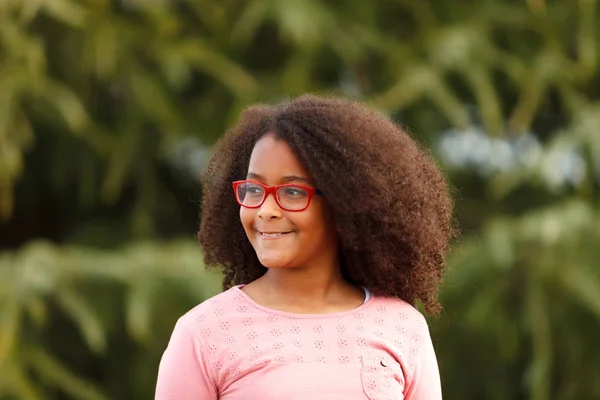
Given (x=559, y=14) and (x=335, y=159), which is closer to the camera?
(x=335, y=159)

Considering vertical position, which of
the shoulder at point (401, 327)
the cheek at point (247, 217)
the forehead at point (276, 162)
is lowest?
the shoulder at point (401, 327)

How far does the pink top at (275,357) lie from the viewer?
4.40 ft

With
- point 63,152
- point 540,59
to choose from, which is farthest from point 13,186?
point 540,59

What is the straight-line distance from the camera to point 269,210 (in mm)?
1376

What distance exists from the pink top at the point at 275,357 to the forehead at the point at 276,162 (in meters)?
0.15

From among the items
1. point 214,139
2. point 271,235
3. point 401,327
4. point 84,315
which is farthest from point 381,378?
point 214,139

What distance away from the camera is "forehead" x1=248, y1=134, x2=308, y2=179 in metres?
1.39

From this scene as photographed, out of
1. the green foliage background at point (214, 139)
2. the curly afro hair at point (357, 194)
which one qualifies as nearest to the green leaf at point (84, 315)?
the green foliage background at point (214, 139)

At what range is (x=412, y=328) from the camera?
1452mm

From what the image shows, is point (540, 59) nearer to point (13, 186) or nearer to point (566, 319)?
point (566, 319)

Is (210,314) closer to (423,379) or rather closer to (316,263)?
(316,263)

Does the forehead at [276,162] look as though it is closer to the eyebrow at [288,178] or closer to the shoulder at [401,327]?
the eyebrow at [288,178]

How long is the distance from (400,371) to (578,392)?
232 centimetres

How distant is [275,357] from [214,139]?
8.88 feet
